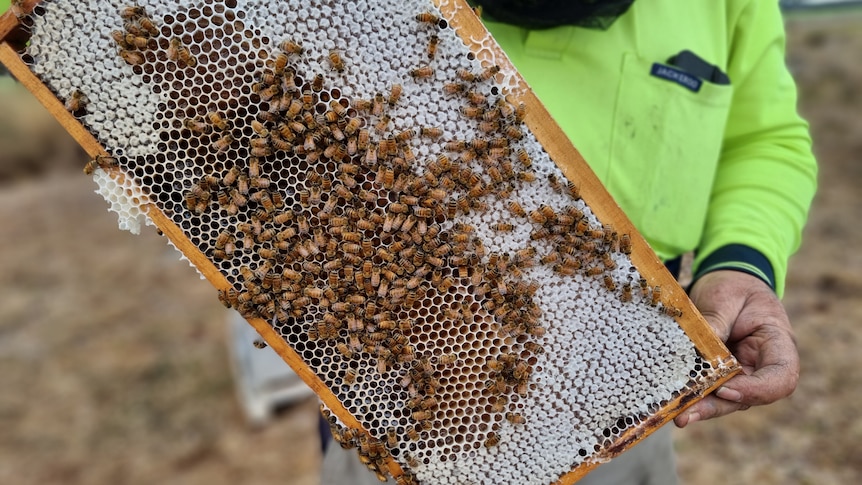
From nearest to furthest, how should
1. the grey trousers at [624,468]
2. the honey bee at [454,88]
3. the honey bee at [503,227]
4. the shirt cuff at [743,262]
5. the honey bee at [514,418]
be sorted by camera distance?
the honey bee at [454,88] < the honey bee at [503,227] < the honey bee at [514,418] < the shirt cuff at [743,262] < the grey trousers at [624,468]

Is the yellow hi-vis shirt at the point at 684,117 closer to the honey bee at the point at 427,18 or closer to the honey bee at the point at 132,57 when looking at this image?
the honey bee at the point at 427,18

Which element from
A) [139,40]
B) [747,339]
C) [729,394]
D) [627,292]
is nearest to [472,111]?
[627,292]

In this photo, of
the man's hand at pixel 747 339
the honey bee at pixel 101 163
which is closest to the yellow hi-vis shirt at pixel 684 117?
the man's hand at pixel 747 339

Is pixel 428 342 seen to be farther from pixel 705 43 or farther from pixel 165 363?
pixel 165 363

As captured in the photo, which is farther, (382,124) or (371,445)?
(371,445)

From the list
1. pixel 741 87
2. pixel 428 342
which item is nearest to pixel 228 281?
pixel 428 342

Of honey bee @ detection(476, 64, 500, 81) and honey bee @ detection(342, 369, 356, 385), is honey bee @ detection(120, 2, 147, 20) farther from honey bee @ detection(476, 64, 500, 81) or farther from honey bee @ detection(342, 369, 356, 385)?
honey bee @ detection(342, 369, 356, 385)

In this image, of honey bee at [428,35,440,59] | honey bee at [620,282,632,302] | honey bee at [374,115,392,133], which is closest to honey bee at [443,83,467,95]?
honey bee at [428,35,440,59]

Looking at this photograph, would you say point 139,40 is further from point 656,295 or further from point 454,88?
point 656,295
